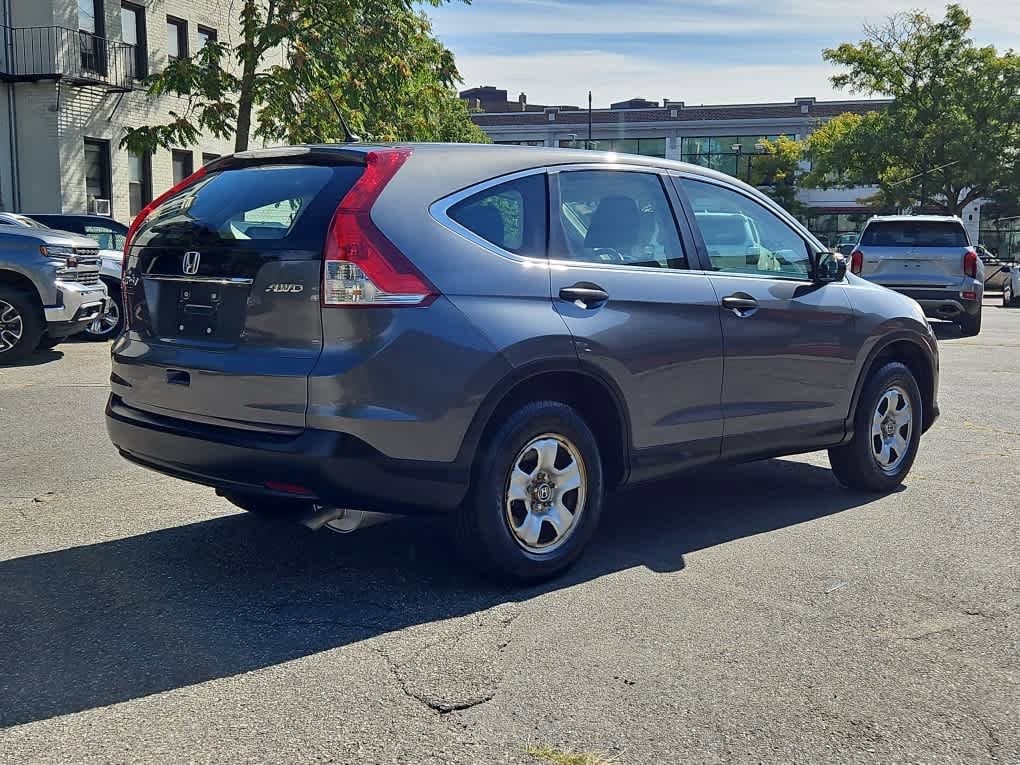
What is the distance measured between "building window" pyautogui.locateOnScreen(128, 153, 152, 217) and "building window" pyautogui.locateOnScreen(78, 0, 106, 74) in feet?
8.37

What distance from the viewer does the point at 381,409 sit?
4156 millimetres

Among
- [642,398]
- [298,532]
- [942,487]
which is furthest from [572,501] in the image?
[942,487]

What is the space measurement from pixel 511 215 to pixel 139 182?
26330mm

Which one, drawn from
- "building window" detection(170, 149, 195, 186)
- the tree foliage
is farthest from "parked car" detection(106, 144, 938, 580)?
"building window" detection(170, 149, 195, 186)

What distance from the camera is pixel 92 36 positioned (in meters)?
26.5

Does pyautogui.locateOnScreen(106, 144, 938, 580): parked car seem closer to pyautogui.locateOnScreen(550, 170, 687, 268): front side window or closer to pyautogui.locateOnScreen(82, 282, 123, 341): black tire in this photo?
pyautogui.locateOnScreen(550, 170, 687, 268): front side window

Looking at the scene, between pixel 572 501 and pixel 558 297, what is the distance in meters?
0.82

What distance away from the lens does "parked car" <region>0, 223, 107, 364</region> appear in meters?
12.3

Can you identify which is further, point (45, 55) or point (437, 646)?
point (45, 55)

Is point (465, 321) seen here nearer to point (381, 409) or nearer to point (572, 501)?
point (381, 409)

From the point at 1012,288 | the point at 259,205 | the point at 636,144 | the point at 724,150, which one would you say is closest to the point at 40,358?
the point at 259,205

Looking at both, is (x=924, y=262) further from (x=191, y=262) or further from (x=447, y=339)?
(x=191, y=262)

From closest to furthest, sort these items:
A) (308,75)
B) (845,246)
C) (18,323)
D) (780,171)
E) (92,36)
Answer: (18,323) → (308,75) → (92,36) → (845,246) → (780,171)

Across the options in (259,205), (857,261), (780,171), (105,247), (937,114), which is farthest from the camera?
(780,171)
